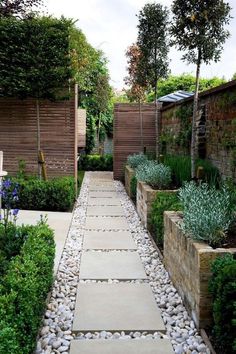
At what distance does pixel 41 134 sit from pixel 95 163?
31.1 feet

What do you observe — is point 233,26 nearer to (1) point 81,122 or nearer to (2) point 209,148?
(2) point 209,148

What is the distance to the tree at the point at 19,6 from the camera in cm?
1161

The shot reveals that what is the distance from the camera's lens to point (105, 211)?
8625 mm

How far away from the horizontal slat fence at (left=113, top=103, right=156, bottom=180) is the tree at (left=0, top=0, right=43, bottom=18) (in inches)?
149

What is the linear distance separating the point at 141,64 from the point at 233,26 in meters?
4.56

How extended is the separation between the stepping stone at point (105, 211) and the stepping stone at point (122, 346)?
5210mm

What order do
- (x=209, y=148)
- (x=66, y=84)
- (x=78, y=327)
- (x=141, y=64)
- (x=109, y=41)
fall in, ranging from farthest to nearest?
(x=109, y=41)
(x=141, y=64)
(x=66, y=84)
(x=209, y=148)
(x=78, y=327)

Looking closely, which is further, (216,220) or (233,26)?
(233,26)

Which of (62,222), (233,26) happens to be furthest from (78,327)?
(233,26)

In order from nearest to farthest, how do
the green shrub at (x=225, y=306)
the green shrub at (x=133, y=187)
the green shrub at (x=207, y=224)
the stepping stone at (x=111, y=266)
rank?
the green shrub at (x=225, y=306), the green shrub at (x=207, y=224), the stepping stone at (x=111, y=266), the green shrub at (x=133, y=187)

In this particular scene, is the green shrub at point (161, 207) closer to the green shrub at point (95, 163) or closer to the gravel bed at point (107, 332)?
the gravel bed at point (107, 332)

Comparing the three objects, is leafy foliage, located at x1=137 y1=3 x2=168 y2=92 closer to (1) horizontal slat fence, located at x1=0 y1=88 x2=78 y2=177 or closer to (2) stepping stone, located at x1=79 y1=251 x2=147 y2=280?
(1) horizontal slat fence, located at x1=0 y1=88 x2=78 y2=177

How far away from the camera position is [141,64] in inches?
435

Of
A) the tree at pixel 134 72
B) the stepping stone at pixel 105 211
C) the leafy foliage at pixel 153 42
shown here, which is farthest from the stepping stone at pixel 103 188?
the leafy foliage at pixel 153 42
